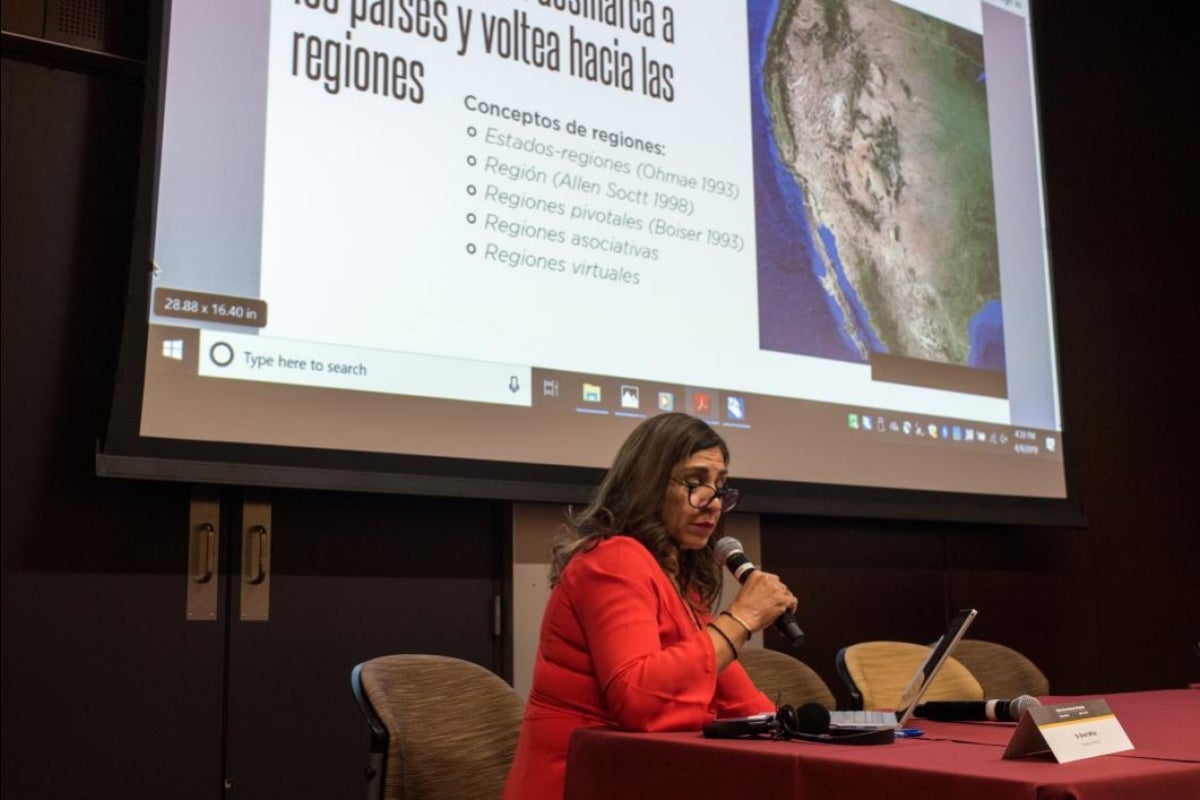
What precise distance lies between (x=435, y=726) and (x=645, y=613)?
0.55 meters

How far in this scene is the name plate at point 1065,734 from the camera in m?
1.44

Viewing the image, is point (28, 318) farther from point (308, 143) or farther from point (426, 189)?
point (426, 189)

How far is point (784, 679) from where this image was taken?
A: 2.96 metres

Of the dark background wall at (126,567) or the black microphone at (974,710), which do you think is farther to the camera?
the dark background wall at (126,567)

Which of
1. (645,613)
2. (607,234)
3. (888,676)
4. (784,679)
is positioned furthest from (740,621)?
(607,234)

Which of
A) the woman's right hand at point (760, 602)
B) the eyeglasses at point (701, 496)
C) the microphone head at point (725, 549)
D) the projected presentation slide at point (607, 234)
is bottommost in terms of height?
the woman's right hand at point (760, 602)

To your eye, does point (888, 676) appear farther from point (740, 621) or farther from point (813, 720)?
point (813, 720)

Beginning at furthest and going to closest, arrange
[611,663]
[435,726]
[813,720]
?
1. [435,726]
2. [611,663]
3. [813,720]

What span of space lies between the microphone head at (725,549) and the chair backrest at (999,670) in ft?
4.77

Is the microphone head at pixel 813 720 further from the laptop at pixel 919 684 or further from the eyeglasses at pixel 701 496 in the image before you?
the eyeglasses at pixel 701 496

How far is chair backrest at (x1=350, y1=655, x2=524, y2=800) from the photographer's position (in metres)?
2.16

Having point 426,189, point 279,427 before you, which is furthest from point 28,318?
point 426,189

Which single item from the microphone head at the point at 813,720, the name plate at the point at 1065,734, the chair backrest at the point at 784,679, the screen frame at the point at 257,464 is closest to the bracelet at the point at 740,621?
the microphone head at the point at 813,720

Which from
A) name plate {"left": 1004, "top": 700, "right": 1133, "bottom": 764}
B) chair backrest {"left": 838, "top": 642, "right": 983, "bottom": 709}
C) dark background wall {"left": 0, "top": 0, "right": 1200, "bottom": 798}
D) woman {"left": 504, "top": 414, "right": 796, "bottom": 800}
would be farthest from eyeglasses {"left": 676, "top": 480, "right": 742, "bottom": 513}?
dark background wall {"left": 0, "top": 0, "right": 1200, "bottom": 798}
